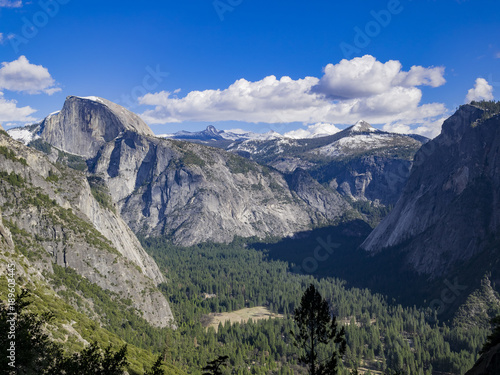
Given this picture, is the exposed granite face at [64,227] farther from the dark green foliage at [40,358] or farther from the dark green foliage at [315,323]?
the dark green foliage at [315,323]

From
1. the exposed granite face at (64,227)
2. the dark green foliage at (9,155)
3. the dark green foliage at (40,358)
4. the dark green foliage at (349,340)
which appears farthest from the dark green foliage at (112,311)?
the dark green foliage at (40,358)

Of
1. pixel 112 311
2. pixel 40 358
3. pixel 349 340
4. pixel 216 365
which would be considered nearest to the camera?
pixel 216 365

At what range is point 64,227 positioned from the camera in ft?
418

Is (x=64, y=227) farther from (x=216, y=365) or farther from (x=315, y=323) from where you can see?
(x=216, y=365)

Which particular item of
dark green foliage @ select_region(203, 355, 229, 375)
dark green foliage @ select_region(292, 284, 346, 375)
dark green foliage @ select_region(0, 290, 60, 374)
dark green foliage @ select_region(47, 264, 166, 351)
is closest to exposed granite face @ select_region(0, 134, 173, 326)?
dark green foliage @ select_region(47, 264, 166, 351)

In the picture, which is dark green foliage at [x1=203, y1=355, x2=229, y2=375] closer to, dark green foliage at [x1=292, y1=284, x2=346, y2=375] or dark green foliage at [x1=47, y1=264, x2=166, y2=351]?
dark green foliage at [x1=292, y1=284, x2=346, y2=375]

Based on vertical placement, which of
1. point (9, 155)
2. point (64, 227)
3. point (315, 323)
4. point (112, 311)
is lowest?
point (112, 311)

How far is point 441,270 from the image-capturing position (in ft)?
574

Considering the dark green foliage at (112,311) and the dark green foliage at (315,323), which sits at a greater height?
the dark green foliage at (315,323)

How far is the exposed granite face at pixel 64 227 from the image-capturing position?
382ft

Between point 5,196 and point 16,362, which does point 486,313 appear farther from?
point 5,196

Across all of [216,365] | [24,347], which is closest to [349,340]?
[216,365]

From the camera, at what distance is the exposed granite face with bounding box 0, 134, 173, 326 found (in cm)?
11656

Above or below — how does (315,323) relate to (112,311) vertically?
above
